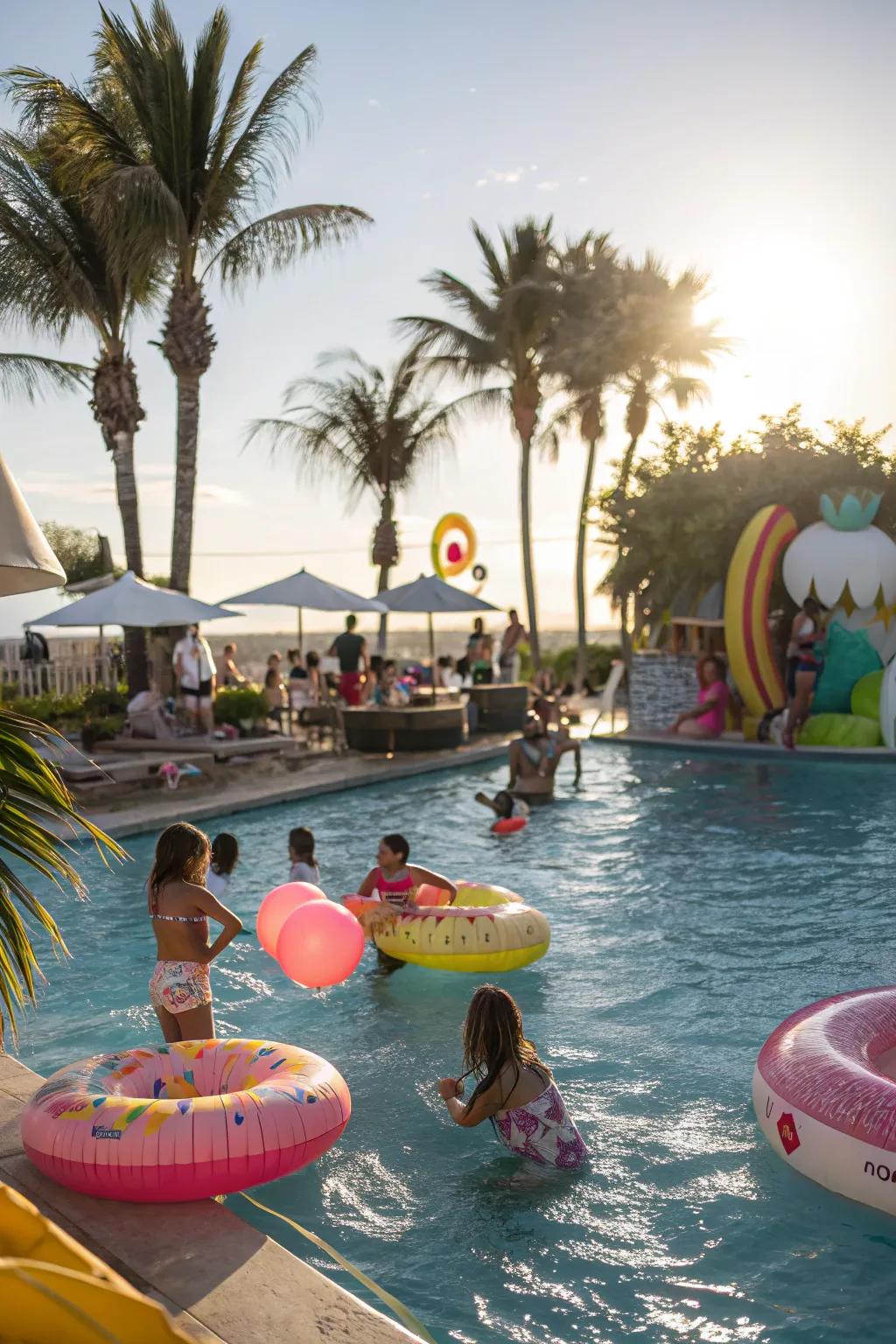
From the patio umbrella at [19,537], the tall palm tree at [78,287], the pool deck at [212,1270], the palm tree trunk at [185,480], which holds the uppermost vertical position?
the tall palm tree at [78,287]

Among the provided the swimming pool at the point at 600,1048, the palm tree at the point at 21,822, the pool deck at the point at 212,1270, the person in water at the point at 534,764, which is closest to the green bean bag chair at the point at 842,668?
the swimming pool at the point at 600,1048

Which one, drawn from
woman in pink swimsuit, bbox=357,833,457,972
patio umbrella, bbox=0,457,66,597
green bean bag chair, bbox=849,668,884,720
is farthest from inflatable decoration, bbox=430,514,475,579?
patio umbrella, bbox=0,457,66,597

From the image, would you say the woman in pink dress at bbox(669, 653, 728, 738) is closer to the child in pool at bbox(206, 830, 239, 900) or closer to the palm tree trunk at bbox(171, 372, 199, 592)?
the palm tree trunk at bbox(171, 372, 199, 592)

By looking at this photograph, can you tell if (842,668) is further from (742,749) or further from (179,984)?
(179,984)

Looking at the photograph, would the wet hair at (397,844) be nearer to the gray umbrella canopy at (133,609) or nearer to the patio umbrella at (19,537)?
the patio umbrella at (19,537)

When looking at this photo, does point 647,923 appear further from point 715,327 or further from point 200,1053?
point 715,327

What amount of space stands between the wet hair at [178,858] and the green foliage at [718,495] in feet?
50.9

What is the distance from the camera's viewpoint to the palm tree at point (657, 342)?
27969 millimetres

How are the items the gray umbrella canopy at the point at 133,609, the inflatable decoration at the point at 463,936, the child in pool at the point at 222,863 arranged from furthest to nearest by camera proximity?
the gray umbrella canopy at the point at 133,609, the child in pool at the point at 222,863, the inflatable decoration at the point at 463,936

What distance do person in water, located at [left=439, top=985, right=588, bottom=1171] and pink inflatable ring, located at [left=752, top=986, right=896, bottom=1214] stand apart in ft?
2.78

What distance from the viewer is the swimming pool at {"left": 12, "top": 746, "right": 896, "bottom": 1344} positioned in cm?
413

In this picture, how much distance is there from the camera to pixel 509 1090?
4.70 m

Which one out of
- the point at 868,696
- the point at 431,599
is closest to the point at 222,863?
the point at 431,599

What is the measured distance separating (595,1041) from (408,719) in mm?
10691
